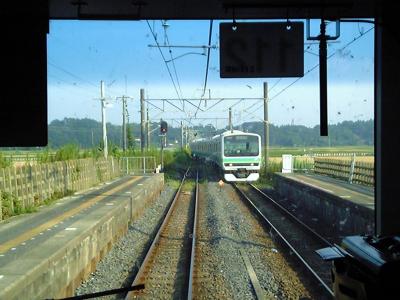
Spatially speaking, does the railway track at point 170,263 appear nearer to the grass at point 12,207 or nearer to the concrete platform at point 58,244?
the concrete platform at point 58,244

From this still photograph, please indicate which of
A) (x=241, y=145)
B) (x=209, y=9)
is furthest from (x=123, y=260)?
(x=241, y=145)

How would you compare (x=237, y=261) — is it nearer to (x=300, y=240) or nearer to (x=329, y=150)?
(x=300, y=240)

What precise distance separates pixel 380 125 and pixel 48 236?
206 inches

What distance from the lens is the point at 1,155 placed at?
13773 millimetres

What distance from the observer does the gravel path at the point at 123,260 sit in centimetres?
831

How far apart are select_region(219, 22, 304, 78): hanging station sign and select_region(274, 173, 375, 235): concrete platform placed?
5.92 metres

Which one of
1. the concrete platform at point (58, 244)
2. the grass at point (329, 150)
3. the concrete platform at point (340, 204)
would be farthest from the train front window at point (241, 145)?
the concrete platform at point (58, 244)

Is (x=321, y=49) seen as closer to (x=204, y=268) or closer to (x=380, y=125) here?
(x=380, y=125)

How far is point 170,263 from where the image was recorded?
10180 mm

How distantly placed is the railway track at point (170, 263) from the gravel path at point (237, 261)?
25 cm

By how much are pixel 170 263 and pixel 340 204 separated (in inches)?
218

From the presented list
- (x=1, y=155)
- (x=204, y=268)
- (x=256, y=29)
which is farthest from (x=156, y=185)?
(x=256, y=29)

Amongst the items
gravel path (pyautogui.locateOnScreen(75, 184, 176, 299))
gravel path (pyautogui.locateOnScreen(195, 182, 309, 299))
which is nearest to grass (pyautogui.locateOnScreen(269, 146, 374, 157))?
gravel path (pyautogui.locateOnScreen(195, 182, 309, 299))

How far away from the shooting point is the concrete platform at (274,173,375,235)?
11.7 metres
